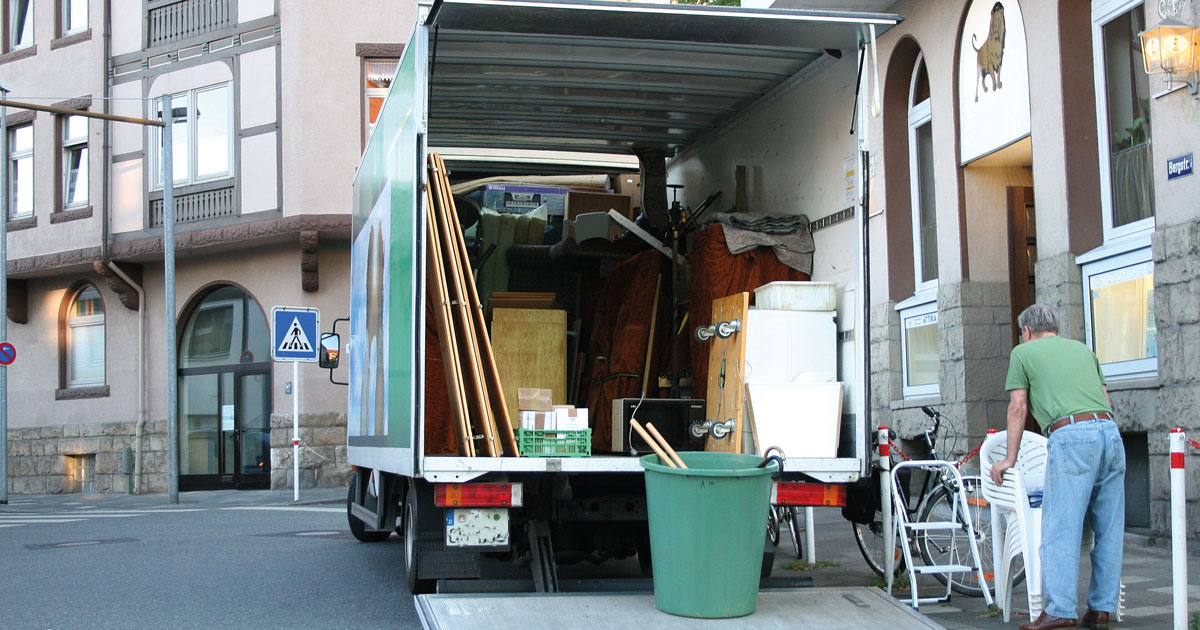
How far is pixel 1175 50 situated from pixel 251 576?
705cm

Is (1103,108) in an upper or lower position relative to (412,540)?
upper

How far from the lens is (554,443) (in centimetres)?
649

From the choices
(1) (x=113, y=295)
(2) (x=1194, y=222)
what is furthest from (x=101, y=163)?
(2) (x=1194, y=222)

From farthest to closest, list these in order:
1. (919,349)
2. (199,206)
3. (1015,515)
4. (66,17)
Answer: (66,17)
(199,206)
(919,349)
(1015,515)

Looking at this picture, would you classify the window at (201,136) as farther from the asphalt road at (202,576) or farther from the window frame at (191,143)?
the asphalt road at (202,576)

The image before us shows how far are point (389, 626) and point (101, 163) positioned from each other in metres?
18.7

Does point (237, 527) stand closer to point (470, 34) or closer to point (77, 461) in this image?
point (470, 34)

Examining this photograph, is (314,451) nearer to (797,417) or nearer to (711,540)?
(797,417)

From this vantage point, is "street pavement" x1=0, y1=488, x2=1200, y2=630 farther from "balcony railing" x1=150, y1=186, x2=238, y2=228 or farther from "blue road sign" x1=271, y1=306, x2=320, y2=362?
"balcony railing" x1=150, y1=186, x2=238, y2=228

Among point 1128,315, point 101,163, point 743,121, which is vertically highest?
point 101,163

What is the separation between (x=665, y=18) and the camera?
6.36 m

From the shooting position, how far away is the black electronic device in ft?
25.3

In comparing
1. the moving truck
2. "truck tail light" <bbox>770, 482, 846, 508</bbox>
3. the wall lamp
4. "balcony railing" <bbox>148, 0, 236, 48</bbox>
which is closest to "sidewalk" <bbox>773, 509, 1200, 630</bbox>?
"truck tail light" <bbox>770, 482, 846, 508</bbox>

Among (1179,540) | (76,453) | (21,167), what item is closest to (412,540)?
(1179,540)
